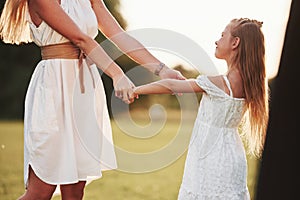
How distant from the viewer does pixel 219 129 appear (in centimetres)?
179

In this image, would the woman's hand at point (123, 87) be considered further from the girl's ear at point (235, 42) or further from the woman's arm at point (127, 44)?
the girl's ear at point (235, 42)

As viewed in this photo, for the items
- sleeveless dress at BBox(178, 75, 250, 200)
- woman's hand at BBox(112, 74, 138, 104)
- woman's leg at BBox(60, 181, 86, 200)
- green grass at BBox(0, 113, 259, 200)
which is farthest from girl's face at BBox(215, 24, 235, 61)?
green grass at BBox(0, 113, 259, 200)

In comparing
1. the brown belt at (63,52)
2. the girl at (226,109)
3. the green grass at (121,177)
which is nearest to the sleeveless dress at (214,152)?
the girl at (226,109)

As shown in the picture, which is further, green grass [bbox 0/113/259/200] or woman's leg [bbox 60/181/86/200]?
green grass [bbox 0/113/259/200]

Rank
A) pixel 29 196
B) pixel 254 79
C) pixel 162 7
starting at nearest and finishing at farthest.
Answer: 1. pixel 29 196
2. pixel 254 79
3. pixel 162 7

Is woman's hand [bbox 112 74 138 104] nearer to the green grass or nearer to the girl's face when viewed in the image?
the girl's face

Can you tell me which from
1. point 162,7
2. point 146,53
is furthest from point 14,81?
point 146,53

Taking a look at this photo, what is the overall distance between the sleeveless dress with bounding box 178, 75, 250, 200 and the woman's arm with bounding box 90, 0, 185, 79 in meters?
0.15

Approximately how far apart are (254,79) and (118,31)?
1.34 ft

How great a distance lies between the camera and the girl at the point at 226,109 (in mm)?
1769

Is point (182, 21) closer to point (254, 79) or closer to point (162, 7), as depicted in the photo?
point (162, 7)

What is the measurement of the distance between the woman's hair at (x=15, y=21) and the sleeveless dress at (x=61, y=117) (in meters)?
0.04

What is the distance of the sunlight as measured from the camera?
7.03 ft

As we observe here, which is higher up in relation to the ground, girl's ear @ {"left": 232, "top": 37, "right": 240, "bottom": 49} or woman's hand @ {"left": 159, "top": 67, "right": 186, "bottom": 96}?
girl's ear @ {"left": 232, "top": 37, "right": 240, "bottom": 49}
